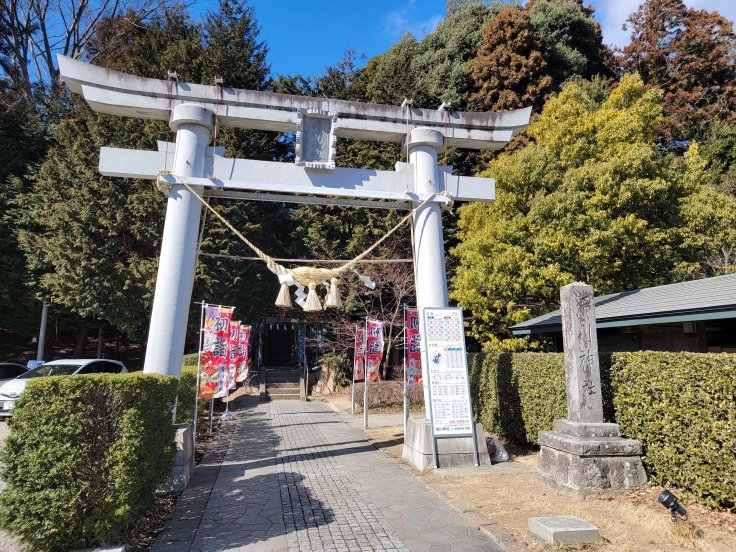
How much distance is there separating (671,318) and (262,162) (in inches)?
276

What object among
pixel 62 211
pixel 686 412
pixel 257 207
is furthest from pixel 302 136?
pixel 62 211

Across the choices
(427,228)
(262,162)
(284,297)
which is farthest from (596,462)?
(262,162)

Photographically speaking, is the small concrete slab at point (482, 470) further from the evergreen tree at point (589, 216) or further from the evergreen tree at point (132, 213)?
the evergreen tree at point (132, 213)

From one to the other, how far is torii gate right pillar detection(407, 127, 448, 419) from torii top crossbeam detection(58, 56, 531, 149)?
14.0 inches

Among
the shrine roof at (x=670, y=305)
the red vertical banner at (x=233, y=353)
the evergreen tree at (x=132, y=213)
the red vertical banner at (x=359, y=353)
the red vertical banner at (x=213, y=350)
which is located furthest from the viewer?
the evergreen tree at (x=132, y=213)

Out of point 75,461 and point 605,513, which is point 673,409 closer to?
point 605,513

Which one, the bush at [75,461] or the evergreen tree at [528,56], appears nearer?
the bush at [75,461]

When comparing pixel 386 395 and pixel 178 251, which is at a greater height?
pixel 178 251

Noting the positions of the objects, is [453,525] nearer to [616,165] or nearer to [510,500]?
[510,500]

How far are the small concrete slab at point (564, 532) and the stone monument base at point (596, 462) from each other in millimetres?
1396

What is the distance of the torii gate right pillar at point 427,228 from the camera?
7.82 m

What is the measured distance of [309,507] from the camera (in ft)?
17.5

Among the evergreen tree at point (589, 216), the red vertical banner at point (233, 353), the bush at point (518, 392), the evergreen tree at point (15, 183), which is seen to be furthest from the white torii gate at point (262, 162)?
the evergreen tree at point (15, 183)

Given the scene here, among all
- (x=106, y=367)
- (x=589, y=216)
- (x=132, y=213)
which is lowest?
(x=106, y=367)
